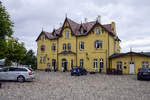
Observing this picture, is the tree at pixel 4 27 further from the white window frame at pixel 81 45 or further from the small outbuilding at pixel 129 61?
the small outbuilding at pixel 129 61

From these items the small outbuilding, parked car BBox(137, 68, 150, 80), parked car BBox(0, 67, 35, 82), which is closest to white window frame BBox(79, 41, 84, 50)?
the small outbuilding

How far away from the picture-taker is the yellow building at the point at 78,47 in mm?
27953

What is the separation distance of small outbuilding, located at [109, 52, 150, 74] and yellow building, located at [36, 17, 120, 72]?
1399 millimetres

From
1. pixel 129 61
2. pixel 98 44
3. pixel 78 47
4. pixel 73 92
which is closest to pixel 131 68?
pixel 129 61

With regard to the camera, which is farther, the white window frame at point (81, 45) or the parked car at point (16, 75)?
the white window frame at point (81, 45)

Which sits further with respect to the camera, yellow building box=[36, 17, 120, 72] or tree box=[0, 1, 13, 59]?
yellow building box=[36, 17, 120, 72]

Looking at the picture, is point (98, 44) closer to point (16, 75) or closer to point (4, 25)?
point (16, 75)

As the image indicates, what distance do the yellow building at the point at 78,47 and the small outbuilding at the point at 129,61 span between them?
4.59 ft

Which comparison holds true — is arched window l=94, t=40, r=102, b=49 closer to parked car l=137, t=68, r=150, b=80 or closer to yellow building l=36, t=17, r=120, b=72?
yellow building l=36, t=17, r=120, b=72

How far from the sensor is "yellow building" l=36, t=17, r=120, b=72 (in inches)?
1101

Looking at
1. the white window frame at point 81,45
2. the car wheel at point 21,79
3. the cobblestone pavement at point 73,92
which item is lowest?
the cobblestone pavement at point 73,92


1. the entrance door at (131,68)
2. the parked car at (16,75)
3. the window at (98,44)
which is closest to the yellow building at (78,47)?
the window at (98,44)

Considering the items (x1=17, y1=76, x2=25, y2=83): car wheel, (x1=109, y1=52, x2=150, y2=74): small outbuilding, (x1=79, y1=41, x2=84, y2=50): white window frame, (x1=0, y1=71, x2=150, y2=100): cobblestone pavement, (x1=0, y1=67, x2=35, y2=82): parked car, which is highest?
Answer: (x1=79, y1=41, x2=84, y2=50): white window frame

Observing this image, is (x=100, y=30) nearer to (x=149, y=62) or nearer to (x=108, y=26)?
Answer: (x=108, y=26)
